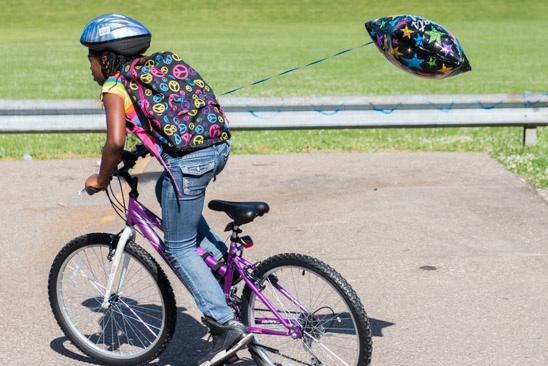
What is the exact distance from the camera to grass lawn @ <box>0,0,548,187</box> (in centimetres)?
1104

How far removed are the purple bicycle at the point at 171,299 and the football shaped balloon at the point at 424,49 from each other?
4.67 feet

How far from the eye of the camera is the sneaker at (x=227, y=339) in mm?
4195

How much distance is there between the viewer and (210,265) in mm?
4352

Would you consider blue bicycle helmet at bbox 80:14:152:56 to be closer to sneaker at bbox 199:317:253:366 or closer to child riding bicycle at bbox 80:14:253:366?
child riding bicycle at bbox 80:14:253:366

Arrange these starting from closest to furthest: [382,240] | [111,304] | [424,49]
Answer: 1. [111,304]
2. [424,49]
3. [382,240]

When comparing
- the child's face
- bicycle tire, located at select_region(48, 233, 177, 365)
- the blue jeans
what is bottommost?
bicycle tire, located at select_region(48, 233, 177, 365)

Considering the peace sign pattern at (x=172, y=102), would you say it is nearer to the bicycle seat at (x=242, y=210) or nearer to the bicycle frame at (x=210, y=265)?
the bicycle seat at (x=242, y=210)

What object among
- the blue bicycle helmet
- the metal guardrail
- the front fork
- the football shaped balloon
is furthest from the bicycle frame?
the metal guardrail

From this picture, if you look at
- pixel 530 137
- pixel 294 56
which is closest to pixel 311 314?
pixel 530 137

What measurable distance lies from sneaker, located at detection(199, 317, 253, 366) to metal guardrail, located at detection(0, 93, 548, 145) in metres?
6.08

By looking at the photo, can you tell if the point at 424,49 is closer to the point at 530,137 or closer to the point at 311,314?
the point at 311,314

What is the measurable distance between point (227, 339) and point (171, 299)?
1.45ft

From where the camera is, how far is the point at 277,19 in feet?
195

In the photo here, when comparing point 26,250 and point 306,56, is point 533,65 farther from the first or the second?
point 26,250
